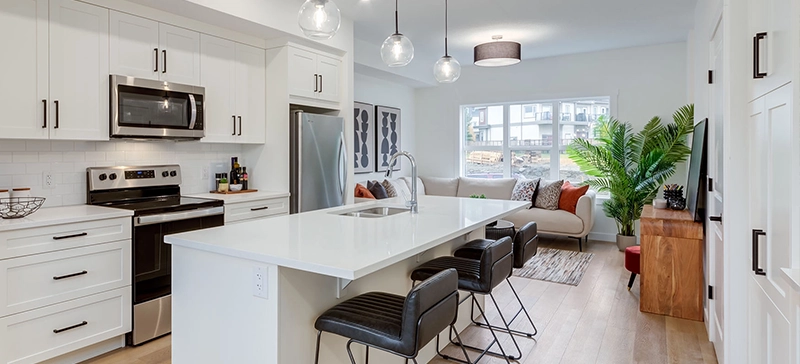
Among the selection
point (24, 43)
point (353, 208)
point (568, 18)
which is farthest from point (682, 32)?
point (24, 43)

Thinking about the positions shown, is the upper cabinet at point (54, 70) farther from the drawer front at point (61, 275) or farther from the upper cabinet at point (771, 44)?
the upper cabinet at point (771, 44)

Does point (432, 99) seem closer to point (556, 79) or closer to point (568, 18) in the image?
point (556, 79)

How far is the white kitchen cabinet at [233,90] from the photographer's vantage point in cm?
365

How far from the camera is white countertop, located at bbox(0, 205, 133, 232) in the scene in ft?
7.77

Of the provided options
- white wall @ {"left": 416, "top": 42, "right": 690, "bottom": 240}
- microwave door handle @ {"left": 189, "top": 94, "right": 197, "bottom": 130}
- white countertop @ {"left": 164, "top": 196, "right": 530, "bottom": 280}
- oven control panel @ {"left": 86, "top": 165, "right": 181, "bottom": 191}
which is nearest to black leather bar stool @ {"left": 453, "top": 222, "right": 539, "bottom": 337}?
white countertop @ {"left": 164, "top": 196, "right": 530, "bottom": 280}

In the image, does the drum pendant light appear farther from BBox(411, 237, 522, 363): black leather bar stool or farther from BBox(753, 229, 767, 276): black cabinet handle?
BBox(753, 229, 767, 276): black cabinet handle

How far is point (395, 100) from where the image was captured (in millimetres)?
7016

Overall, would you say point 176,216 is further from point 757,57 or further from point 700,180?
point 700,180

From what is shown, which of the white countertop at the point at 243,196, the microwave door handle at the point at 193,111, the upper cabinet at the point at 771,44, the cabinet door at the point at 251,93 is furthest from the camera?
the cabinet door at the point at 251,93

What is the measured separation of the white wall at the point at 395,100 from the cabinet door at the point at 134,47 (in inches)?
117

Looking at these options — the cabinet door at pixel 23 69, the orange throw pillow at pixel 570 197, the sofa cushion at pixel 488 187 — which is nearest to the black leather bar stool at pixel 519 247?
the cabinet door at pixel 23 69

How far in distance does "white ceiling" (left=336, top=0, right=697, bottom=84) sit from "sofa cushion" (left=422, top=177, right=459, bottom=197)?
2.05 metres

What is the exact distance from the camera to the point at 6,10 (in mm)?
2512

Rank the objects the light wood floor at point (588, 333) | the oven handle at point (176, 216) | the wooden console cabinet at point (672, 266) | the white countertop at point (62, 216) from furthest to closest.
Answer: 1. the wooden console cabinet at point (672, 266)
2. the oven handle at point (176, 216)
3. the light wood floor at point (588, 333)
4. the white countertop at point (62, 216)
